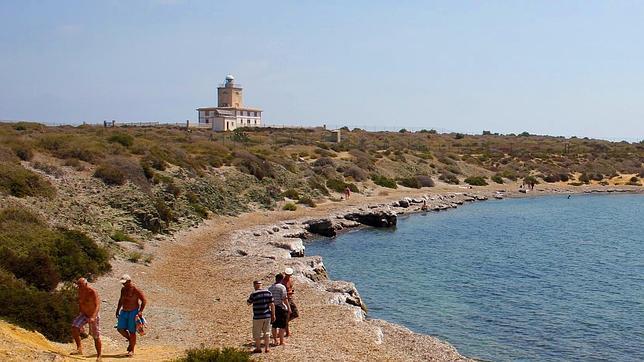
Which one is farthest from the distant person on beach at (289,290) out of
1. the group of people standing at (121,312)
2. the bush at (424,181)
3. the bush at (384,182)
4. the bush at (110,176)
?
the bush at (424,181)

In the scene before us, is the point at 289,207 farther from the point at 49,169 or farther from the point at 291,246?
the point at 49,169

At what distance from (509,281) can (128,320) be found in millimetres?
19458

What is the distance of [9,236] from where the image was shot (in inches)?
836

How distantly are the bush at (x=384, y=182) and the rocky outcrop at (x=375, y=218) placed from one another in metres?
19.9

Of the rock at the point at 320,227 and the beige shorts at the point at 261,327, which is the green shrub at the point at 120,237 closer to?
the rock at the point at 320,227

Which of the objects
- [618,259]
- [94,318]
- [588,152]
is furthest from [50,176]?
[588,152]

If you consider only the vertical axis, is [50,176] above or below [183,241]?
above

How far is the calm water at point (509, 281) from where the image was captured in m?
20.6

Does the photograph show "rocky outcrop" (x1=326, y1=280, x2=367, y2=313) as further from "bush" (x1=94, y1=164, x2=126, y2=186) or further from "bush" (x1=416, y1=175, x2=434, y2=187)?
"bush" (x1=416, y1=175, x2=434, y2=187)

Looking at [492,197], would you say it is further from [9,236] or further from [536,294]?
[9,236]

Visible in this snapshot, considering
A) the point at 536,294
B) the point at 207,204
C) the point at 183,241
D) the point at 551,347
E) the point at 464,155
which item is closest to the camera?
the point at 551,347

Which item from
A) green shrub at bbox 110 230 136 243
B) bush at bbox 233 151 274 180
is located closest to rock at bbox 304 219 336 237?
bush at bbox 233 151 274 180

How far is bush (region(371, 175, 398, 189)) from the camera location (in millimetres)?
68125

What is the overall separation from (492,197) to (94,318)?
61.1 meters
